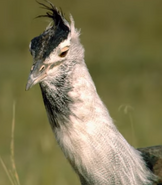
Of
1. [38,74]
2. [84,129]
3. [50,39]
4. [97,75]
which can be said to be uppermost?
[50,39]

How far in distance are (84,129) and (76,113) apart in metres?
Result: 0.08

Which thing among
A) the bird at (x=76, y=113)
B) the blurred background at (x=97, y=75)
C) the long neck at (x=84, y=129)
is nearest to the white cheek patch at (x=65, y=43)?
the bird at (x=76, y=113)

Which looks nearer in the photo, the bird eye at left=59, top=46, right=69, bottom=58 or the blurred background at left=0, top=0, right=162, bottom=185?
the bird eye at left=59, top=46, right=69, bottom=58

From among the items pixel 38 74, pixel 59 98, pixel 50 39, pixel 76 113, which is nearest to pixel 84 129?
pixel 76 113

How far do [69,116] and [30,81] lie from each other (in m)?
0.25

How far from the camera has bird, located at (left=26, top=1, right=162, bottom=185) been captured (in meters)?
3.42

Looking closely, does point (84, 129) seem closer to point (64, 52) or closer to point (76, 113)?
point (76, 113)

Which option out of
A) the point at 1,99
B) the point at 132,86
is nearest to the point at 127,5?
the point at 132,86

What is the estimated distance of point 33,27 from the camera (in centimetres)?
1373

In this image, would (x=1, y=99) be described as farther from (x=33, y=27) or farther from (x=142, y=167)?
(x=33, y=27)

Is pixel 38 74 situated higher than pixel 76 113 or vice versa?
pixel 38 74

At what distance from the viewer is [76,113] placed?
342 centimetres

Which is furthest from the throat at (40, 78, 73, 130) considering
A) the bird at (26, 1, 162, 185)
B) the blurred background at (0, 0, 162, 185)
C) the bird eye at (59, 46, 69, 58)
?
the blurred background at (0, 0, 162, 185)

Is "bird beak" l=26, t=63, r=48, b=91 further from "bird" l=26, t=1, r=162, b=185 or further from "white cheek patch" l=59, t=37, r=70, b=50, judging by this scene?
"white cheek patch" l=59, t=37, r=70, b=50
